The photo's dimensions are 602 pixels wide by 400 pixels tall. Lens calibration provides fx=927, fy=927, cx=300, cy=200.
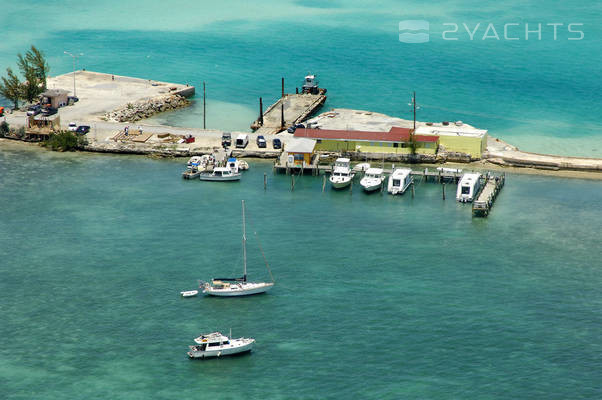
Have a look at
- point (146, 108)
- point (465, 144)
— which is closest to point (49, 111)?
point (146, 108)

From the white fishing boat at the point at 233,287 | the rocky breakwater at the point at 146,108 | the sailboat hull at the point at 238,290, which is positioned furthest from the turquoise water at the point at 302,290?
the rocky breakwater at the point at 146,108

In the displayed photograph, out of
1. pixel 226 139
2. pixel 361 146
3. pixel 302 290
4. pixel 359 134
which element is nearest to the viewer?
pixel 302 290

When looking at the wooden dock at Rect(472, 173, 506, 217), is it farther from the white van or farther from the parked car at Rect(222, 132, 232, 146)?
the parked car at Rect(222, 132, 232, 146)

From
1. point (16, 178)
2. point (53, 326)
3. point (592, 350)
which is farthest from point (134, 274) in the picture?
point (592, 350)

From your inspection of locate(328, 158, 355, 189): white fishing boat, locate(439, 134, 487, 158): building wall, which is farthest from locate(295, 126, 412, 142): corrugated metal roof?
locate(328, 158, 355, 189): white fishing boat

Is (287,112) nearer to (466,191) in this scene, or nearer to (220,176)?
(220,176)

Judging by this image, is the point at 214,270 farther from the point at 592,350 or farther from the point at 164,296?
the point at 592,350
